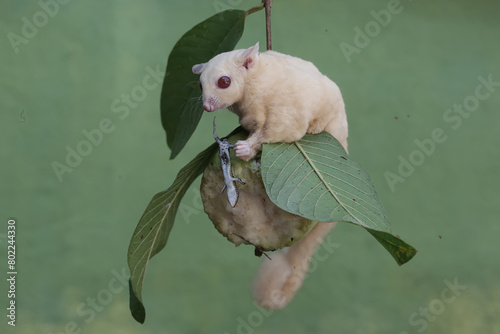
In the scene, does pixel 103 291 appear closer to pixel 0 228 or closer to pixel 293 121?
pixel 0 228

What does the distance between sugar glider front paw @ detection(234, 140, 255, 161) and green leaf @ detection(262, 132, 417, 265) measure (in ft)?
0.06

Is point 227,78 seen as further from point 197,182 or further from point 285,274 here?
point 197,182

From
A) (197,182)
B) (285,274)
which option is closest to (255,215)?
(285,274)

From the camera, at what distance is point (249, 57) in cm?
68

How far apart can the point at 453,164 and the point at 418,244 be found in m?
0.31

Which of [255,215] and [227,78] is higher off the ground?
[227,78]

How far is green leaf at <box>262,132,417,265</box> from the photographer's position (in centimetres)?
62

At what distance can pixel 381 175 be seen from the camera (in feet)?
6.90

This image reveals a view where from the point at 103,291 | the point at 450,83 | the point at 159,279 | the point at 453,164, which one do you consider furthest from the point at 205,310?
the point at 450,83

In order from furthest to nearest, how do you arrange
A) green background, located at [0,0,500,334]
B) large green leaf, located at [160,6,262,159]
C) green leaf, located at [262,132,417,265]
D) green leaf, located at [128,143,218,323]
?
green background, located at [0,0,500,334]
large green leaf, located at [160,6,262,159]
green leaf, located at [128,143,218,323]
green leaf, located at [262,132,417,265]

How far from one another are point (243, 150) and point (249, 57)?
4.2 inches

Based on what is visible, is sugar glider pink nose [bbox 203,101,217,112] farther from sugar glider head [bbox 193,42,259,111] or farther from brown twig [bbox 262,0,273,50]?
brown twig [bbox 262,0,273,50]

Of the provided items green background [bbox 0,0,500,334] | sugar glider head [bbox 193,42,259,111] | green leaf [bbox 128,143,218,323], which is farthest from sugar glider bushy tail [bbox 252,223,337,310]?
green background [bbox 0,0,500,334]

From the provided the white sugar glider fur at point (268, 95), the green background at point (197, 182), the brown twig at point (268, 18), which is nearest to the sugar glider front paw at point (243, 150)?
the white sugar glider fur at point (268, 95)
